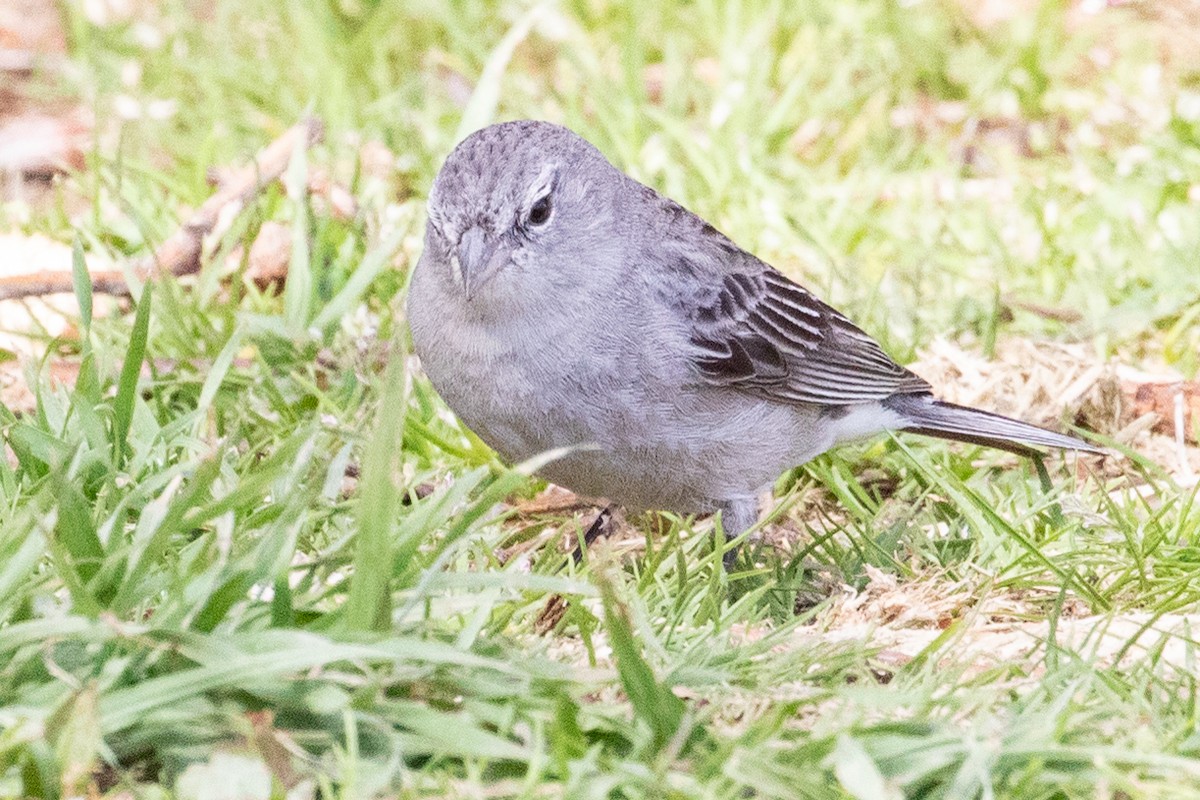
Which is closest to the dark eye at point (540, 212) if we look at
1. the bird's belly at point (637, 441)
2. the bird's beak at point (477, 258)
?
the bird's beak at point (477, 258)

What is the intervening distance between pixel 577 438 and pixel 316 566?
1.34 meters

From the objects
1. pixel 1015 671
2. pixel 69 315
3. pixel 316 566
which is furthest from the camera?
pixel 69 315

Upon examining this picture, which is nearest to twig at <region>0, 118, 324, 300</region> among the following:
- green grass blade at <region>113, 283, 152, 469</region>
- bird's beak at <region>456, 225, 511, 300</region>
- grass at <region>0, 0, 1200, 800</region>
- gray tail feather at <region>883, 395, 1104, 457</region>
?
grass at <region>0, 0, 1200, 800</region>

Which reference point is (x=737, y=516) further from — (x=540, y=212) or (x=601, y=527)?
(x=540, y=212)

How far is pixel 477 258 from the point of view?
4738 mm

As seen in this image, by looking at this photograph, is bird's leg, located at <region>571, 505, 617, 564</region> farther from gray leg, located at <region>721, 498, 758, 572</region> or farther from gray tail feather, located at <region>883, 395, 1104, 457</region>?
gray tail feather, located at <region>883, 395, 1104, 457</region>

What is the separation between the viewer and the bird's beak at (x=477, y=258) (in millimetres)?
4719

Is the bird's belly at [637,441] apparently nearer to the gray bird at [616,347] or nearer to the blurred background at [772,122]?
the gray bird at [616,347]

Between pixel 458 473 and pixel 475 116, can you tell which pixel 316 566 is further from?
pixel 475 116

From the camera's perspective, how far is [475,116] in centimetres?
750

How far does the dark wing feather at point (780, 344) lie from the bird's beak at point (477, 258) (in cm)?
73

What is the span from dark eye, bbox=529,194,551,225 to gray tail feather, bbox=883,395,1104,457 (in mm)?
1483

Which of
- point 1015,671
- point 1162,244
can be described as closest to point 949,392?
point 1162,244

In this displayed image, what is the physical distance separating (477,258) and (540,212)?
1.08 ft
